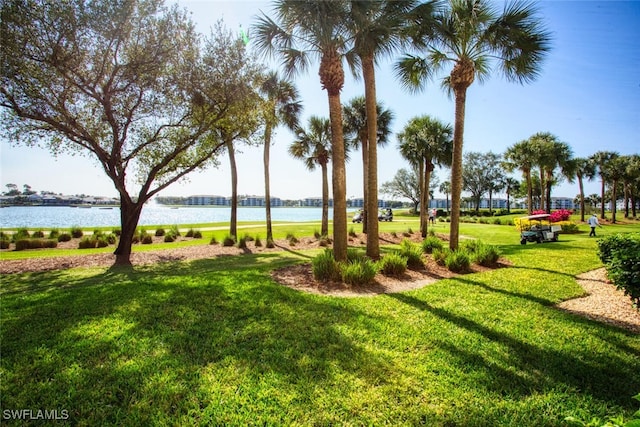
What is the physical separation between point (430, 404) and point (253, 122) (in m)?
13.1

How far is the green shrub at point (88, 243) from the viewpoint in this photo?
15.1 meters

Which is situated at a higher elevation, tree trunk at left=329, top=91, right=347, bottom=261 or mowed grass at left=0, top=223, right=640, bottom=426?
tree trunk at left=329, top=91, right=347, bottom=261

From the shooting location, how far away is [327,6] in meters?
7.91

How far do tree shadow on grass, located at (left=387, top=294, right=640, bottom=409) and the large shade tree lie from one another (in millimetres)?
12147

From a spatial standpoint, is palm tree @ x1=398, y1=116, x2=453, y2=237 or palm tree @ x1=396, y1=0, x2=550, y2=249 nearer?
palm tree @ x1=396, y1=0, x2=550, y2=249

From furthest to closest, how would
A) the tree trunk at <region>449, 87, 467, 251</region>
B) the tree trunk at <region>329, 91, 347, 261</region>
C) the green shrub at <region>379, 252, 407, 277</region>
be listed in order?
the tree trunk at <region>449, 87, 467, 251</region> < the tree trunk at <region>329, 91, 347, 261</region> < the green shrub at <region>379, 252, 407, 277</region>

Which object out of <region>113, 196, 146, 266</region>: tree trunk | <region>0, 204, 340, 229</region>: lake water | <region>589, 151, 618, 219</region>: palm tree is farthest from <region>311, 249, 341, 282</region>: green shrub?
<region>589, 151, 618, 219</region>: palm tree

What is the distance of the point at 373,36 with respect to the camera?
338 inches

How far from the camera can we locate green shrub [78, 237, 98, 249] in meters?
15.1

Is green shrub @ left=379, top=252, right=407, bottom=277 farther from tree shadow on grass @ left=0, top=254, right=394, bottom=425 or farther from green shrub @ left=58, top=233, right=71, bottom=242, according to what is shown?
green shrub @ left=58, top=233, right=71, bottom=242

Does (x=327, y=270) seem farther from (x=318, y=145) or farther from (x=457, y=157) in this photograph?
(x=318, y=145)

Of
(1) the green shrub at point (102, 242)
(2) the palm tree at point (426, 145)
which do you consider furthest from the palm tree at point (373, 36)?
(1) the green shrub at point (102, 242)

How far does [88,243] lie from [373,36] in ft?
56.1

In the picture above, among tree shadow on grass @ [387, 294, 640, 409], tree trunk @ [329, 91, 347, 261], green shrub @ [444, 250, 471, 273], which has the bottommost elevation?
tree shadow on grass @ [387, 294, 640, 409]
